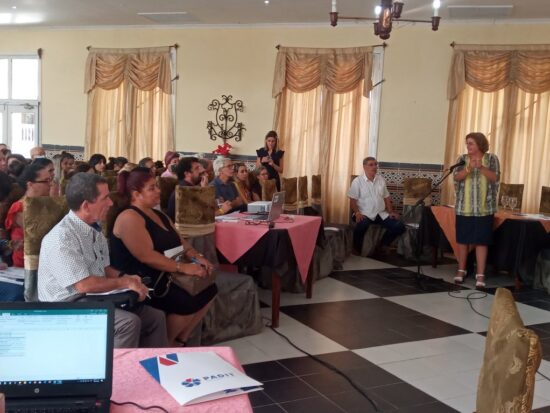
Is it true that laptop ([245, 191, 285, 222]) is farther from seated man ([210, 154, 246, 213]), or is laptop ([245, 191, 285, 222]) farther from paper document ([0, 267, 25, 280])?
paper document ([0, 267, 25, 280])

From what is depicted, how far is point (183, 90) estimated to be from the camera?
30.4 feet

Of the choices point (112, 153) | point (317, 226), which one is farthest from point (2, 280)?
point (112, 153)

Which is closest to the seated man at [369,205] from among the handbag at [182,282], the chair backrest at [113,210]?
the handbag at [182,282]

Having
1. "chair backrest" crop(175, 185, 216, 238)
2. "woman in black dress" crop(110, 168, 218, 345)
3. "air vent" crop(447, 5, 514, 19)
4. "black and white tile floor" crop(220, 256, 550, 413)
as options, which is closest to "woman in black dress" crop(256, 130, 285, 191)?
"black and white tile floor" crop(220, 256, 550, 413)

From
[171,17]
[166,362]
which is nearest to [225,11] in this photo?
[171,17]

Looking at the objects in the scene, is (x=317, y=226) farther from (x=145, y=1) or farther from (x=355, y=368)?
(x=145, y=1)

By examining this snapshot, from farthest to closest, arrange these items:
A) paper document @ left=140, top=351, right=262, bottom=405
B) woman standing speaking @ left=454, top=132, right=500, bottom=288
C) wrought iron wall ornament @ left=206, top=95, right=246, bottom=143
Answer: wrought iron wall ornament @ left=206, top=95, right=246, bottom=143
woman standing speaking @ left=454, top=132, right=500, bottom=288
paper document @ left=140, top=351, right=262, bottom=405

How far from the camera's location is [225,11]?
8078mm

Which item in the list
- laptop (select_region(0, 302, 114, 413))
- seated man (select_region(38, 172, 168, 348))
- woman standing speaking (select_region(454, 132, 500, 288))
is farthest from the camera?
woman standing speaking (select_region(454, 132, 500, 288))

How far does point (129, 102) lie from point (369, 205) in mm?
4437

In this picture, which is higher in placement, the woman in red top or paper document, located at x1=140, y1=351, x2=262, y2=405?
the woman in red top

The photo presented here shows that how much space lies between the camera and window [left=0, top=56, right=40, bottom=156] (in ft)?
33.4

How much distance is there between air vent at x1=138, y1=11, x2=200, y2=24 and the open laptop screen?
7.45 metres

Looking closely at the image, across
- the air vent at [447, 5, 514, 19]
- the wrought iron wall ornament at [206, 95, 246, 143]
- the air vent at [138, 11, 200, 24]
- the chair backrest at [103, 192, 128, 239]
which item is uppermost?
the air vent at [447, 5, 514, 19]
